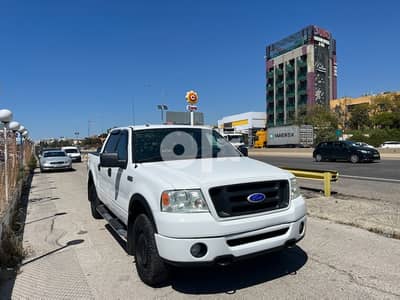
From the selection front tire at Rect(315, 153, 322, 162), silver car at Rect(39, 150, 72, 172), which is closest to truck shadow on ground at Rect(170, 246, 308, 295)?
silver car at Rect(39, 150, 72, 172)

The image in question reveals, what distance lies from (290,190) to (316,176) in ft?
18.0

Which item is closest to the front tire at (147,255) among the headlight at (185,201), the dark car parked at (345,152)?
the headlight at (185,201)

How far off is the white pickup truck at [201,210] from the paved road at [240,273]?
456 mm

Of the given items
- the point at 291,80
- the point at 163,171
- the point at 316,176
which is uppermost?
the point at 291,80

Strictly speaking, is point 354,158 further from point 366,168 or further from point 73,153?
point 73,153

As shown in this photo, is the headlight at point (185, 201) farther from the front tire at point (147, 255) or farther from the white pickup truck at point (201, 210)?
the front tire at point (147, 255)

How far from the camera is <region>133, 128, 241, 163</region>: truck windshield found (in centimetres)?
452

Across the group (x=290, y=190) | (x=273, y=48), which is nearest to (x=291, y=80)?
(x=273, y=48)

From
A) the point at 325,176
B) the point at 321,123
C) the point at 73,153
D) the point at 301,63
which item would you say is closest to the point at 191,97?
the point at 325,176

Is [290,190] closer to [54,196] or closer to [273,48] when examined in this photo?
[54,196]

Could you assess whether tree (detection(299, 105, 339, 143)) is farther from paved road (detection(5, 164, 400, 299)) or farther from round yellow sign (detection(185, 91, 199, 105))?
paved road (detection(5, 164, 400, 299))

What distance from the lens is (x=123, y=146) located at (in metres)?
4.93

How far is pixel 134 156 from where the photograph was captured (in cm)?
Result: 442

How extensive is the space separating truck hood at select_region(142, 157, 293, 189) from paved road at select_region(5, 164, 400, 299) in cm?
123
